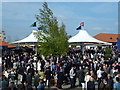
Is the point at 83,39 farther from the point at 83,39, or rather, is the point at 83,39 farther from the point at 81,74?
the point at 81,74

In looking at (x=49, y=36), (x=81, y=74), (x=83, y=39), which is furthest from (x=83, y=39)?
(x=81, y=74)

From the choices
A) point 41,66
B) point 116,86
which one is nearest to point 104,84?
point 116,86

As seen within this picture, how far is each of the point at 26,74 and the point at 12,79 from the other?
0.78 meters

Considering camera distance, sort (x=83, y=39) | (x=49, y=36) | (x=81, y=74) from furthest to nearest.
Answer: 1. (x=83, y=39)
2. (x=49, y=36)
3. (x=81, y=74)

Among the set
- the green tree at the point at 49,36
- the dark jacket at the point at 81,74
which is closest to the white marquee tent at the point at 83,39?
the green tree at the point at 49,36

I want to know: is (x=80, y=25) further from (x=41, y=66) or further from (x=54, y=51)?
(x=41, y=66)

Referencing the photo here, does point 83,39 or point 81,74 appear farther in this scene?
point 83,39

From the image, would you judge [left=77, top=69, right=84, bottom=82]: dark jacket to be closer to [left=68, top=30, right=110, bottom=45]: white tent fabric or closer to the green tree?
the green tree

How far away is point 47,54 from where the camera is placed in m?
21.6

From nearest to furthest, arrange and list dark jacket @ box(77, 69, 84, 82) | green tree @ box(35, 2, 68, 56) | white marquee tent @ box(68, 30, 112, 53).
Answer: dark jacket @ box(77, 69, 84, 82), green tree @ box(35, 2, 68, 56), white marquee tent @ box(68, 30, 112, 53)

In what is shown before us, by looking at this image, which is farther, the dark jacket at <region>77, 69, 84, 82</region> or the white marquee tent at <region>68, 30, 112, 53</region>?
the white marquee tent at <region>68, 30, 112, 53</region>

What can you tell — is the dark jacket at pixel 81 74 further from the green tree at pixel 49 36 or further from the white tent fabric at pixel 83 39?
the white tent fabric at pixel 83 39

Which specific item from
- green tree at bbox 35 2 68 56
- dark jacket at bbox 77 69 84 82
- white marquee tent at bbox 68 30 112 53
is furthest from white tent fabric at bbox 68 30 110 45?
dark jacket at bbox 77 69 84 82

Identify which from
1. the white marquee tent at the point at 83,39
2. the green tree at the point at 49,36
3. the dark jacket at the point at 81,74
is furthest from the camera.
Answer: the white marquee tent at the point at 83,39
